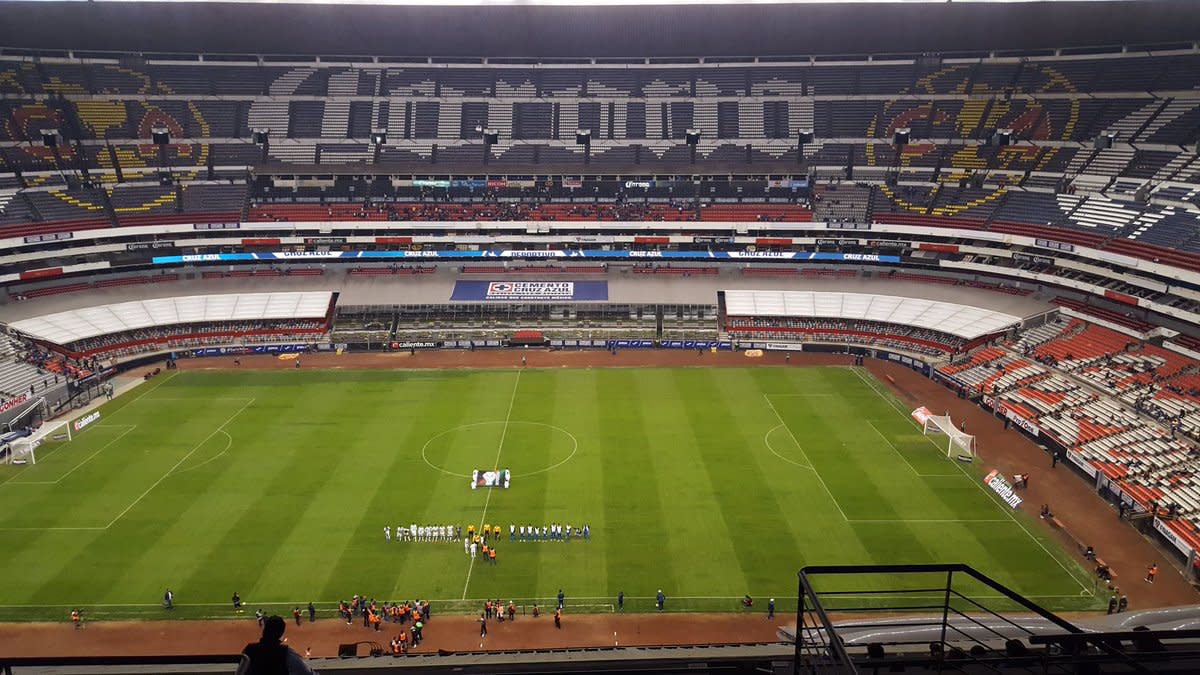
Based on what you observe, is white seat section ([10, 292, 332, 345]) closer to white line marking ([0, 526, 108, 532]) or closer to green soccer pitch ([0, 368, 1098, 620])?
green soccer pitch ([0, 368, 1098, 620])

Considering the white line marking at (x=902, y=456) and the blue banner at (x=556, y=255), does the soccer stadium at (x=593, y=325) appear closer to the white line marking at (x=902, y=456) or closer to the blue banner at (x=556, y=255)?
the white line marking at (x=902, y=456)

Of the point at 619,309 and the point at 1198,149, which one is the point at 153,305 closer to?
the point at 619,309

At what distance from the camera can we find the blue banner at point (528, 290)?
71.5m

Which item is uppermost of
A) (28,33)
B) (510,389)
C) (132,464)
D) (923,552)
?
(28,33)

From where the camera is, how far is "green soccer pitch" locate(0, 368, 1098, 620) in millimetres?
32156

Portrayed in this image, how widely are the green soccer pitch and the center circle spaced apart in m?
0.17

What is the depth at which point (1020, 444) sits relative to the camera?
46.0 m

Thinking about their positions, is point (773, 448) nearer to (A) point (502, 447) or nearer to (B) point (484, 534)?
(A) point (502, 447)

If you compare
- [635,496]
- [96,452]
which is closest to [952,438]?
[635,496]

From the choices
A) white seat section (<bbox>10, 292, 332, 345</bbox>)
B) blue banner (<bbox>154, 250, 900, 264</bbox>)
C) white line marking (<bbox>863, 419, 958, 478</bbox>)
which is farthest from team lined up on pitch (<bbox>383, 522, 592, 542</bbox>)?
blue banner (<bbox>154, 250, 900, 264</bbox>)

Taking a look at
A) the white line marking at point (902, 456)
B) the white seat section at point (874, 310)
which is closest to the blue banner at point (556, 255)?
the white seat section at point (874, 310)

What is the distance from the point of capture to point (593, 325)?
69688 millimetres

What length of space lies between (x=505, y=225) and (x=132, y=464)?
39.9 meters

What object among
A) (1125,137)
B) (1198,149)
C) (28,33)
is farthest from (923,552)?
(28,33)
